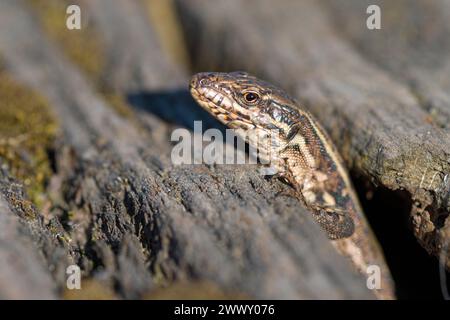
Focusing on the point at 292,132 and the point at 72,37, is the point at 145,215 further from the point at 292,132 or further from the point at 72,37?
the point at 72,37

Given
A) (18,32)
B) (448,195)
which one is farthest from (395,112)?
(18,32)

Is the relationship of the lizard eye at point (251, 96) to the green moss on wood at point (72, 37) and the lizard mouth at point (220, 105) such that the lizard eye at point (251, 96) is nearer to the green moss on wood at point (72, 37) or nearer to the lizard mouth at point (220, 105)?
the lizard mouth at point (220, 105)

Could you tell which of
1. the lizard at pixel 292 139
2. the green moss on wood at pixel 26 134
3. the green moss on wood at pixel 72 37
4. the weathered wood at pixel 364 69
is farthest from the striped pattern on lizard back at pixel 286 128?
the green moss on wood at pixel 72 37

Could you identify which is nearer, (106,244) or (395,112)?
(106,244)

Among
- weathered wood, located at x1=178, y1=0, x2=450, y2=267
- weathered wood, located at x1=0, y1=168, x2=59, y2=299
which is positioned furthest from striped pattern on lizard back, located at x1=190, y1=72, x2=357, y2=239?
weathered wood, located at x1=0, y1=168, x2=59, y2=299

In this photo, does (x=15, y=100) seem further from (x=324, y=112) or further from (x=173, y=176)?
(x=324, y=112)

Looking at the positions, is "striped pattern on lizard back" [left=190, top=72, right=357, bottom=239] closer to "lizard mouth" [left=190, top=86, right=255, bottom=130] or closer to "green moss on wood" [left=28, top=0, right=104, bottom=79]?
"lizard mouth" [left=190, top=86, right=255, bottom=130]
